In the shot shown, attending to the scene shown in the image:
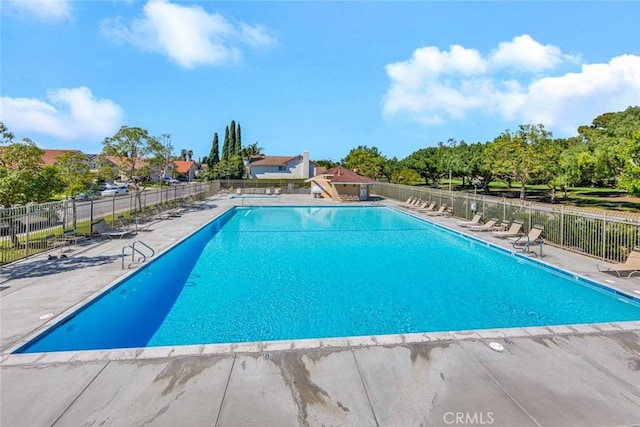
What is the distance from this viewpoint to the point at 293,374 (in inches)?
168

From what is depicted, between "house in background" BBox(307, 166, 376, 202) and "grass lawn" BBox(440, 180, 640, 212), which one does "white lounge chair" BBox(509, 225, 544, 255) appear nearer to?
"house in background" BBox(307, 166, 376, 202)

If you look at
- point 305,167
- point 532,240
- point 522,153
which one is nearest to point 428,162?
point 305,167

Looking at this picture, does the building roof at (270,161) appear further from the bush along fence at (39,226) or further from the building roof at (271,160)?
the bush along fence at (39,226)

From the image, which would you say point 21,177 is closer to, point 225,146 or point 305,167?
point 305,167

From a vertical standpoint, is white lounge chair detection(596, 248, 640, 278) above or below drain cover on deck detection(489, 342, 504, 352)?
above

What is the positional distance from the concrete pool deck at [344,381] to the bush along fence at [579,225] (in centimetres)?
511

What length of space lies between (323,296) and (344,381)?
163 inches

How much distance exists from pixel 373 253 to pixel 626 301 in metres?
6.99

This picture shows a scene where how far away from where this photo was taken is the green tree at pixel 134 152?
1794 centimetres

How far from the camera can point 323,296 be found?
8250 mm

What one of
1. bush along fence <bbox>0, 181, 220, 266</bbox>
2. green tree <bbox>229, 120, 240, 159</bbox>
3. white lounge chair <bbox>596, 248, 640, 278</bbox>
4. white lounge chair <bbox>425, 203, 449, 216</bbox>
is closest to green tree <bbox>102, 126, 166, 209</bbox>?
bush along fence <bbox>0, 181, 220, 266</bbox>

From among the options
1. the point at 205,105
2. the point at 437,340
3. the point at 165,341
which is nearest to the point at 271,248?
the point at 165,341

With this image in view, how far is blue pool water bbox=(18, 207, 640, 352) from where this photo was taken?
634 centimetres

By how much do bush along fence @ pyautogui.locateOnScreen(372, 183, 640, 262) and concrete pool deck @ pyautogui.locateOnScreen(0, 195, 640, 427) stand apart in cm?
511
